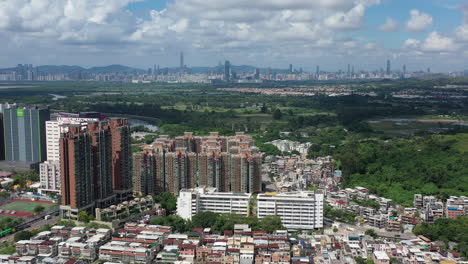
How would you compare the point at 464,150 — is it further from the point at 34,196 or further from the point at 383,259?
the point at 34,196

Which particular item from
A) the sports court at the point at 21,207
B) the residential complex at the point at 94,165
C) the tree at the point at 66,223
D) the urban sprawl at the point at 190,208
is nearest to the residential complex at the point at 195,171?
the urban sprawl at the point at 190,208

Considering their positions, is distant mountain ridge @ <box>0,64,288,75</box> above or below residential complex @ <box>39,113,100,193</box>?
above

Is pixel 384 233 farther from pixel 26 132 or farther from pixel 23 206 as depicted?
pixel 26 132

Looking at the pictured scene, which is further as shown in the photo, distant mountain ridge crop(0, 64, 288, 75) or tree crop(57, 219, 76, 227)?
distant mountain ridge crop(0, 64, 288, 75)

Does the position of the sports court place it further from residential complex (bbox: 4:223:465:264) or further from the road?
the road

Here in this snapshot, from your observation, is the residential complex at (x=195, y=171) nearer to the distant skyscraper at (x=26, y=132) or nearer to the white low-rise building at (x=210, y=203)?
the white low-rise building at (x=210, y=203)

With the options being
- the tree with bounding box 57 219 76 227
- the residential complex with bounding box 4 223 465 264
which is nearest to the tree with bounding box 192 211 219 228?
the residential complex with bounding box 4 223 465 264
